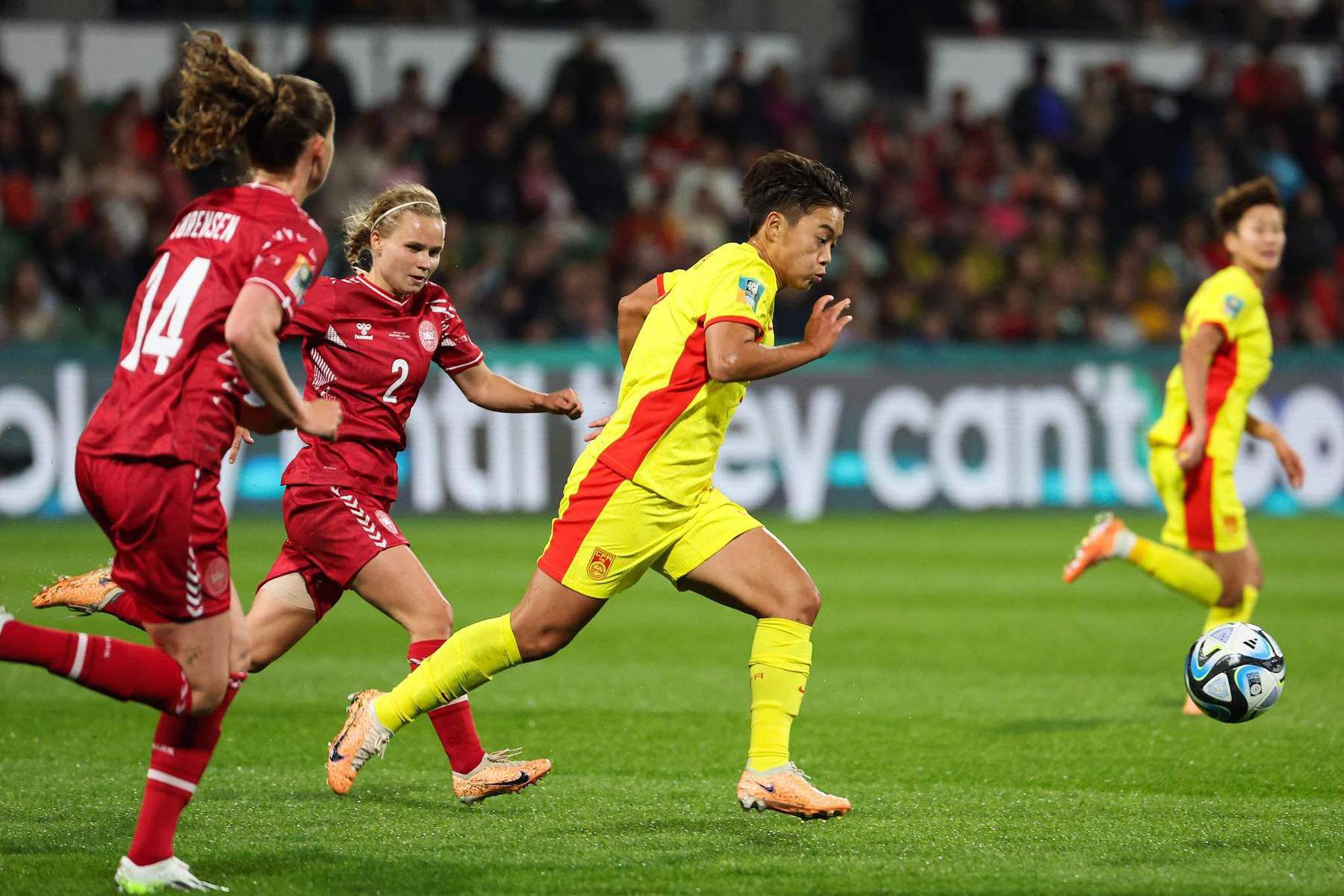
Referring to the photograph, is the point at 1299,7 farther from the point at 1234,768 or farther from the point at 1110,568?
the point at 1234,768

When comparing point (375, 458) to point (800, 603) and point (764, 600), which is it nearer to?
point (764, 600)

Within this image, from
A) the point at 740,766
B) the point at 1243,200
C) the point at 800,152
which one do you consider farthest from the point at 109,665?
the point at 800,152

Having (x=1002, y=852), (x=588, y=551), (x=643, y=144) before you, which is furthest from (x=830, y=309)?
(x=643, y=144)

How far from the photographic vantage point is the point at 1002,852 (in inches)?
196

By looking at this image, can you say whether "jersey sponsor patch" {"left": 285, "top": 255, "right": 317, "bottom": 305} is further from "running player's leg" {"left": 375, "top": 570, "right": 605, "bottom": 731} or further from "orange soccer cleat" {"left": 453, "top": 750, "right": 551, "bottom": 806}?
"orange soccer cleat" {"left": 453, "top": 750, "right": 551, "bottom": 806}

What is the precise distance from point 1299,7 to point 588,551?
21.1m

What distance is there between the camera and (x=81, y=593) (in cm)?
540

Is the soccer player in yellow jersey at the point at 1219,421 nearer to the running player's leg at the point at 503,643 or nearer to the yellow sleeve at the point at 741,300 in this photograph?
the yellow sleeve at the point at 741,300

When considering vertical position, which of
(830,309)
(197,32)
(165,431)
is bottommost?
(165,431)

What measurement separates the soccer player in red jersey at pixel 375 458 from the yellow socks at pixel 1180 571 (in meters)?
3.49

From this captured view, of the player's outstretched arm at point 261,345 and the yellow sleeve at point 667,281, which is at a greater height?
the yellow sleeve at point 667,281

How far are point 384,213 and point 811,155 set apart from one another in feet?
45.5

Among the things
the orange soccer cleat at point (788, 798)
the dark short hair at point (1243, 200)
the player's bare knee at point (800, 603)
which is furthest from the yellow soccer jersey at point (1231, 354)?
the orange soccer cleat at point (788, 798)

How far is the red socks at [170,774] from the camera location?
14.9 feet
